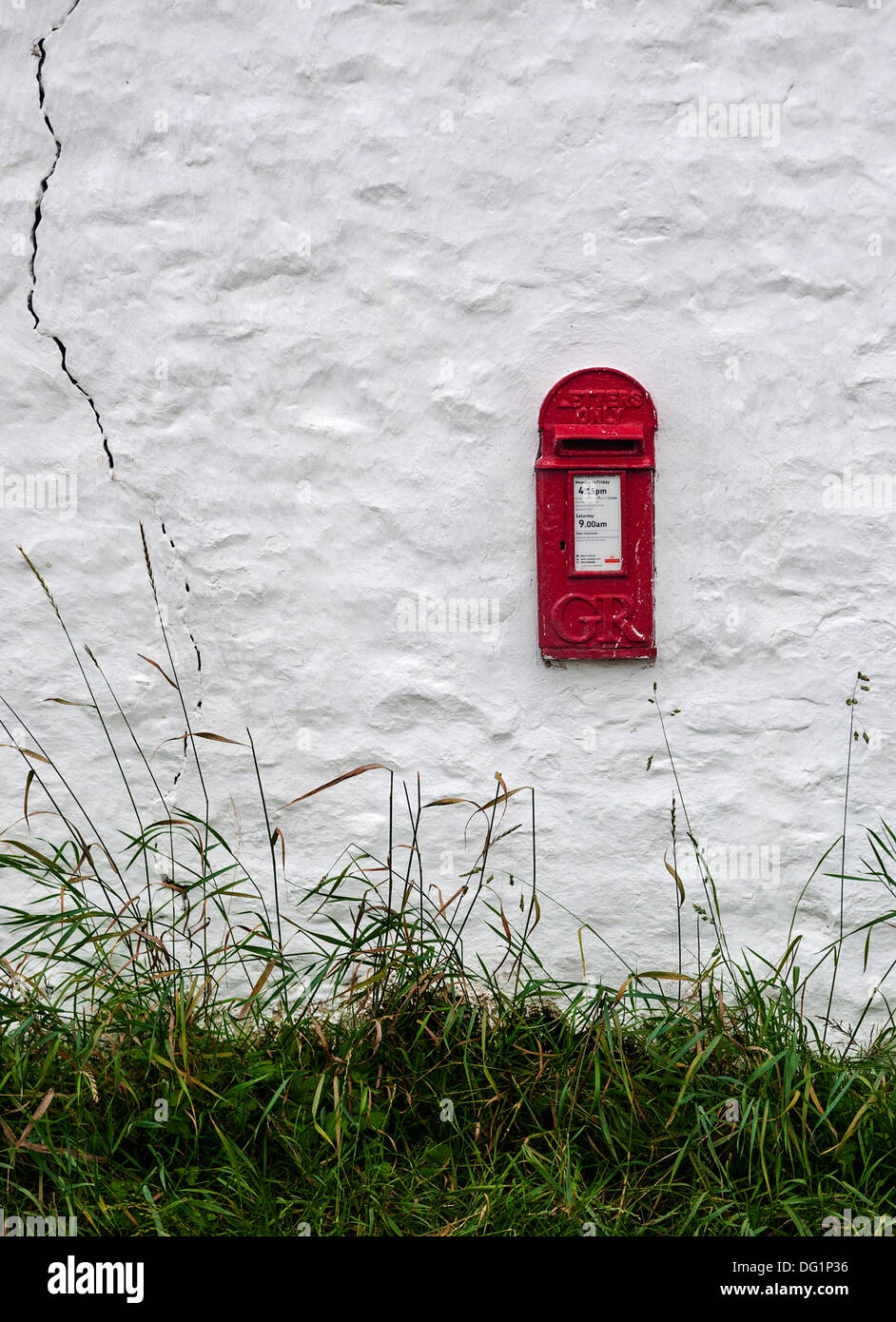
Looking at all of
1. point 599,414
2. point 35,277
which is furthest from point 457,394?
point 35,277

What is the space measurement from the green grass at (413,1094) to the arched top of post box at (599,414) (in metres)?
0.93

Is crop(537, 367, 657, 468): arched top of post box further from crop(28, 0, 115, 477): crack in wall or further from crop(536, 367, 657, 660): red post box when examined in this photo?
crop(28, 0, 115, 477): crack in wall

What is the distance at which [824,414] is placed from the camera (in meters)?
2.66

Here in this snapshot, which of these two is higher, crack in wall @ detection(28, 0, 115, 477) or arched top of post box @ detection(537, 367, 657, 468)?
crack in wall @ detection(28, 0, 115, 477)

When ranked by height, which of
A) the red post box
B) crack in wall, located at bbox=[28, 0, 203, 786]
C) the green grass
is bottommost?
the green grass

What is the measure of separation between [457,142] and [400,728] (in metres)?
1.54

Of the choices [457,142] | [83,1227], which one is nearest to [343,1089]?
[83,1227]

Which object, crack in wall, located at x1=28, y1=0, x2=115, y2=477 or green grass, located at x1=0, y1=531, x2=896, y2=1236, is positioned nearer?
green grass, located at x1=0, y1=531, x2=896, y2=1236

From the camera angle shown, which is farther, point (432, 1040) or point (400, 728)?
point (400, 728)

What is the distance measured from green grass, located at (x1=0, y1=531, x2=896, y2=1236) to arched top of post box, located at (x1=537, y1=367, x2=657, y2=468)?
3.06ft

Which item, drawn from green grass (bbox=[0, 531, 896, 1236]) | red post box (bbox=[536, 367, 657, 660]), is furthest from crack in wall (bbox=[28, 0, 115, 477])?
red post box (bbox=[536, 367, 657, 660])

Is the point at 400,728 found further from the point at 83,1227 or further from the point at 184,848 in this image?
the point at 83,1227

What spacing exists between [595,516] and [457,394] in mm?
494

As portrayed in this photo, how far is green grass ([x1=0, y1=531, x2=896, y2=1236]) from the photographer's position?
6.95 ft
